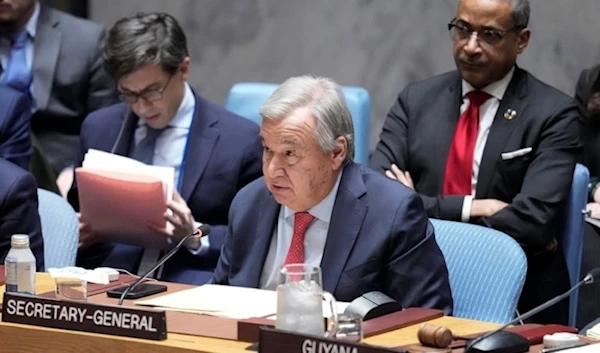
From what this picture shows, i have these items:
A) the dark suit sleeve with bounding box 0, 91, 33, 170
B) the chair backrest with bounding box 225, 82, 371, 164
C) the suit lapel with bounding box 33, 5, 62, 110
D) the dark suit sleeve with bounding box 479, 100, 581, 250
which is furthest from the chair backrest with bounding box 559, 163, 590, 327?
the suit lapel with bounding box 33, 5, 62, 110

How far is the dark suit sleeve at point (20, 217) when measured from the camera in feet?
11.5

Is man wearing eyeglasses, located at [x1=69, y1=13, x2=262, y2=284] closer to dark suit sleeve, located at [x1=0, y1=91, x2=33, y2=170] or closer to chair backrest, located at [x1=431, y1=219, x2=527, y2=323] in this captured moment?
dark suit sleeve, located at [x1=0, y1=91, x2=33, y2=170]

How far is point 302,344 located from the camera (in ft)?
7.50

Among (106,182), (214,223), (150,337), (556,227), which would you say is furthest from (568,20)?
(150,337)

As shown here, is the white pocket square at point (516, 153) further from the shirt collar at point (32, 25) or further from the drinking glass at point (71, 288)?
the shirt collar at point (32, 25)

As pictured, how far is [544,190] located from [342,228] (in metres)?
1.04

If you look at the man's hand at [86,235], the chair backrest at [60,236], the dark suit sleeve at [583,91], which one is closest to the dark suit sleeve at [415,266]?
the chair backrest at [60,236]

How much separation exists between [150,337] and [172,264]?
170 cm

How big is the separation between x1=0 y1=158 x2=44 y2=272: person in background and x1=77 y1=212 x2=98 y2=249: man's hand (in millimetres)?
643

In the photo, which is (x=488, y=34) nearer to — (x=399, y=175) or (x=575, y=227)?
(x=399, y=175)

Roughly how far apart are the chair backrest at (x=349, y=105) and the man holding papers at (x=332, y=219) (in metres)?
1.36

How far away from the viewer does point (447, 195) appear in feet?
13.4

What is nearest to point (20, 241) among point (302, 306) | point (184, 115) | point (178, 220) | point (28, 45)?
point (302, 306)

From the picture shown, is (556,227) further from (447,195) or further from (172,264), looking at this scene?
(172,264)
